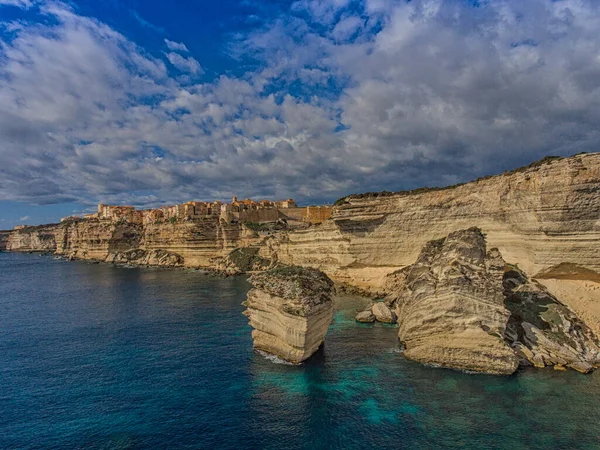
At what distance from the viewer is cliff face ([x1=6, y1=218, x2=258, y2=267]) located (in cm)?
8587

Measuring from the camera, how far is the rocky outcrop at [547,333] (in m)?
21.9

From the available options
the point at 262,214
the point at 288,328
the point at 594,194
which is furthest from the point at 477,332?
the point at 262,214

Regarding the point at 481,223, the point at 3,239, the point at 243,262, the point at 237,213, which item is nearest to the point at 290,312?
the point at 481,223

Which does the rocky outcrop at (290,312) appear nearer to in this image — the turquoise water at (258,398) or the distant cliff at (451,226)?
the turquoise water at (258,398)

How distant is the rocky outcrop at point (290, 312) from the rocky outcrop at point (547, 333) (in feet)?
37.3

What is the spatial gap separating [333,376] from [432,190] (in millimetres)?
27779

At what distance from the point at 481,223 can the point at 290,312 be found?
22.9 m

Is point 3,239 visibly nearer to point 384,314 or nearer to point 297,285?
point 384,314

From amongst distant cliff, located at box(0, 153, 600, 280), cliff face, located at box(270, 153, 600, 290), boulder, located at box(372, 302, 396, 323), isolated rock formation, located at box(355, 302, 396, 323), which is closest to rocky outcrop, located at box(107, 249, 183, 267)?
distant cliff, located at box(0, 153, 600, 280)

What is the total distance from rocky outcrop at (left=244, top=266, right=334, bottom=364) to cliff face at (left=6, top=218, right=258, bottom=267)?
5747 centimetres

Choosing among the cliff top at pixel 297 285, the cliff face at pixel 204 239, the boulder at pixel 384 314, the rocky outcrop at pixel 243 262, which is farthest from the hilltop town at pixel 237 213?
the cliff top at pixel 297 285

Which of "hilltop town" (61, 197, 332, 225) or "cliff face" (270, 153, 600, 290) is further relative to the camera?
"hilltop town" (61, 197, 332, 225)

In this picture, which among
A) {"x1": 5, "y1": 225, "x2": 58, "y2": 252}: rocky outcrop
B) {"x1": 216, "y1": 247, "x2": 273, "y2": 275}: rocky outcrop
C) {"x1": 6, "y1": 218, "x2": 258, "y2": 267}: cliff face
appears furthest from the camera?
{"x1": 5, "y1": 225, "x2": 58, "y2": 252}: rocky outcrop

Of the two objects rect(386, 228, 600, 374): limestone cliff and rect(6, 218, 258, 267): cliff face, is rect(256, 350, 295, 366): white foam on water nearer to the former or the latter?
rect(386, 228, 600, 374): limestone cliff
